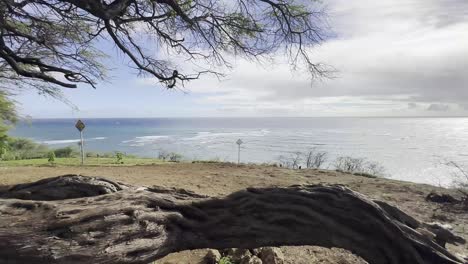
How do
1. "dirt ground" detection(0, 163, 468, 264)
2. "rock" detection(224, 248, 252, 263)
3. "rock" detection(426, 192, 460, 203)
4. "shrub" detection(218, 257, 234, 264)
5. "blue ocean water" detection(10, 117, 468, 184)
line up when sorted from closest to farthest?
1. "shrub" detection(218, 257, 234, 264)
2. "rock" detection(224, 248, 252, 263)
3. "dirt ground" detection(0, 163, 468, 264)
4. "rock" detection(426, 192, 460, 203)
5. "blue ocean water" detection(10, 117, 468, 184)

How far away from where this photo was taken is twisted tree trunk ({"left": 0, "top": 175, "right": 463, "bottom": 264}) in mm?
3068

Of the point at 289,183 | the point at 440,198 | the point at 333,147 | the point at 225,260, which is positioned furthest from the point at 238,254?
the point at 333,147

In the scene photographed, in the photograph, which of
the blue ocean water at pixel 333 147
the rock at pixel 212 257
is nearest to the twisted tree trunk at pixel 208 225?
the rock at pixel 212 257

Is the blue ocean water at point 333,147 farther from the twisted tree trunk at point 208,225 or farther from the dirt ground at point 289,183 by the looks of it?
the twisted tree trunk at point 208,225

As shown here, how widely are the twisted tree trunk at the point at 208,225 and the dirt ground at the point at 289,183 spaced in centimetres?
183

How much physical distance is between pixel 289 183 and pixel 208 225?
8.43 m

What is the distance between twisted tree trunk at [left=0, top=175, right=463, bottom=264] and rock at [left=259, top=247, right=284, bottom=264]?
1.54 m

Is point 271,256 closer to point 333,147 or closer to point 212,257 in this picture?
point 212,257

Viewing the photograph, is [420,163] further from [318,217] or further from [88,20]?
[318,217]

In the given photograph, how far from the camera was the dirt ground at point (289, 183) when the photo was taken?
18.2 feet

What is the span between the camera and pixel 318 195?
3.62 meters

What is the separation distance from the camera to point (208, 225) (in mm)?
3654

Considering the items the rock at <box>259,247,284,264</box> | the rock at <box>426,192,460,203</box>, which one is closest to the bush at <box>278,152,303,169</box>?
the rock at <box>426,192,460,203</box>

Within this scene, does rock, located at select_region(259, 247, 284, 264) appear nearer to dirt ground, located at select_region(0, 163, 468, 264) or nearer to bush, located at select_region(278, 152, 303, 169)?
dirt ground, located at select_region(0, 163, 468, 264)
